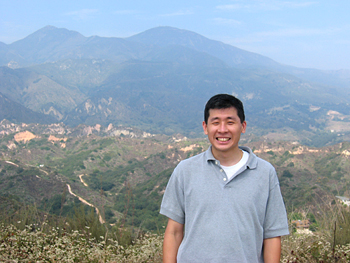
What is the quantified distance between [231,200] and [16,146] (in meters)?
89.4

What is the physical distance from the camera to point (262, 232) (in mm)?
2748

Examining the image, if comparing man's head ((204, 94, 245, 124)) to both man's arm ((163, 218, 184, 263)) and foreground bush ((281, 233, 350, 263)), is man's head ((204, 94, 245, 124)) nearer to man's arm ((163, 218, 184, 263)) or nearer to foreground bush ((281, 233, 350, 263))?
man's arm ((163, 218, 184, 263))

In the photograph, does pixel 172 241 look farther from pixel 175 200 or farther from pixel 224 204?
pixel 224 204

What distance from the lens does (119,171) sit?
63.4 metres

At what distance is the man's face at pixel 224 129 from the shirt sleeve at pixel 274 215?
1.46ft

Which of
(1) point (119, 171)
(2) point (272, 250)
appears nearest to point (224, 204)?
(2) point (272, 250)

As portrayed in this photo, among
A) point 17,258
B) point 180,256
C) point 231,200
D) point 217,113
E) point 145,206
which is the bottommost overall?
point 145,206

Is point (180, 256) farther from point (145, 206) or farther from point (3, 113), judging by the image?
point (3, 113)

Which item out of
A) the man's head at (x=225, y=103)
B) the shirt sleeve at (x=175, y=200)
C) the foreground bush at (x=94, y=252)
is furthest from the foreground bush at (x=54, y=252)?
the man's head at (x=225, y=103)

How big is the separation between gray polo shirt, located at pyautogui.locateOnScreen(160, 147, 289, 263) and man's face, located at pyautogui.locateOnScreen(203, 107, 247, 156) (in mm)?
149

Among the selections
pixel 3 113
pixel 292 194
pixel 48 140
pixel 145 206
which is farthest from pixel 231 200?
pixel 3 113

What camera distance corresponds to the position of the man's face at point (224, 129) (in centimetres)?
288

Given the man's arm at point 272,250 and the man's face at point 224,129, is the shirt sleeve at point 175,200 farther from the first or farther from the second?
the man's arm at point 272,250

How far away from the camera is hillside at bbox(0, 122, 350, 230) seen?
30234 millimetres
